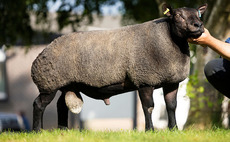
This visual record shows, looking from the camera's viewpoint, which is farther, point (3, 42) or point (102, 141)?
point (3, 42)

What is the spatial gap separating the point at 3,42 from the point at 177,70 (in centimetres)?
630

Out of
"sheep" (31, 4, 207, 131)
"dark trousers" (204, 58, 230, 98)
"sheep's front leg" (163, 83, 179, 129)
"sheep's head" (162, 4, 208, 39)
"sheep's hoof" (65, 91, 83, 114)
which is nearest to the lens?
"sheep's head" (162, 4, 208, 39)

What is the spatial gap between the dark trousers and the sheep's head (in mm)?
928

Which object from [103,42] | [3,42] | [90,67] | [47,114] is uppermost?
[103,42]

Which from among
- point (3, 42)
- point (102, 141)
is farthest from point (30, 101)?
point (102, 141)

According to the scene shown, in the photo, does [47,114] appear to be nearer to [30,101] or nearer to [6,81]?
[30,101]

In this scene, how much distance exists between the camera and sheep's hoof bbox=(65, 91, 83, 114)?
4.45 meters

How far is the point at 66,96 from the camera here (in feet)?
14.7

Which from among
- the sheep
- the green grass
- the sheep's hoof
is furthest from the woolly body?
the green grass

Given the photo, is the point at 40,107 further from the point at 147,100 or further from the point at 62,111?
the point at 147,100

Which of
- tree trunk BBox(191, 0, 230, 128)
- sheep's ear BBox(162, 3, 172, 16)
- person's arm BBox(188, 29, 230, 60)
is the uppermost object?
sheep's ear BBox(162, 3, 172, 16)

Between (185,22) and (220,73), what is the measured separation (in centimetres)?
111

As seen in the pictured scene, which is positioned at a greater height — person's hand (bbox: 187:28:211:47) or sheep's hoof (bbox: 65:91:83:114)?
person's hand (bbox: 187:28:211:47)

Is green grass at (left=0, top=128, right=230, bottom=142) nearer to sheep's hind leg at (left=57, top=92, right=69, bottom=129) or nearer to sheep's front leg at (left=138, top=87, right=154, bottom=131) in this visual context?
sheep's front leg at (left=138, top=87, right=154, bottom=131)
